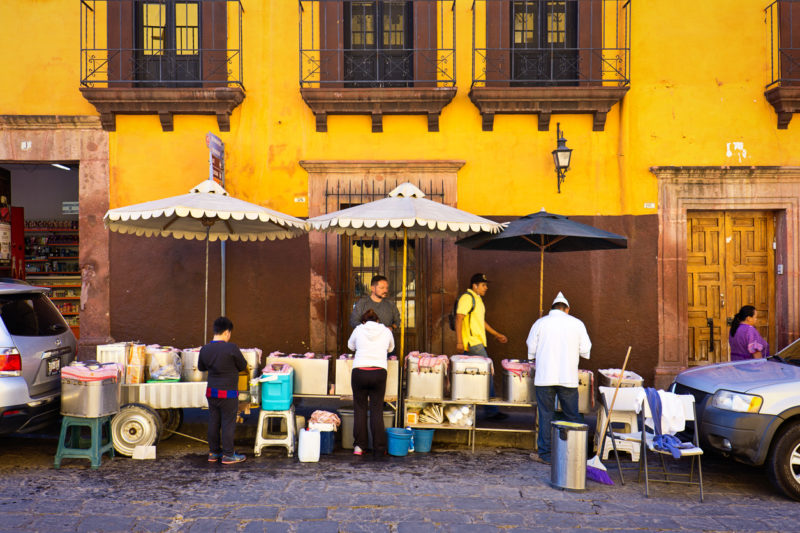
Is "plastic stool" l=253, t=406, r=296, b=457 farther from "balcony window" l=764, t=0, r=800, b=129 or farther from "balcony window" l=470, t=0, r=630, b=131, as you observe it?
"balcony window" l=764, t=0, r=800, b=129

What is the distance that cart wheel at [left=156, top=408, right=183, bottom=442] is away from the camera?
773cm

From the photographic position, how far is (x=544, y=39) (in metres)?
10.4

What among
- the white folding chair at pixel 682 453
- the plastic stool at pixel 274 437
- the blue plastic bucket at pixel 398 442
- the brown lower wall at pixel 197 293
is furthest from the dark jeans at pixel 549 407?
the brown lower wall at pixel 197 293

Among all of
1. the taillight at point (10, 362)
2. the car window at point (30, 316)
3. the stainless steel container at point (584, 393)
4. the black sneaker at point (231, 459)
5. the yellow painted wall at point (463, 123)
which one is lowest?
the black sneaker at point (231, 459)

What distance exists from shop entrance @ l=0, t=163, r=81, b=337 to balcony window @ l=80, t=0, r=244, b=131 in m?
3.06

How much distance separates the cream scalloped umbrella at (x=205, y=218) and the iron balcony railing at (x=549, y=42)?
3856 millimetres

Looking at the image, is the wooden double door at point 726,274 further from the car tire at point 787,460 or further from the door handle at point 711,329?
the car tire at point 787,460

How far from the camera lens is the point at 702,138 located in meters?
10.0

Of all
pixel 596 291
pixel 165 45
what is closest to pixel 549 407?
pixel 596 291

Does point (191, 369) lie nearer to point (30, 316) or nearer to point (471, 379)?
point (30, 316)

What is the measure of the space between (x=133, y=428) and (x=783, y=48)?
10.3 metres

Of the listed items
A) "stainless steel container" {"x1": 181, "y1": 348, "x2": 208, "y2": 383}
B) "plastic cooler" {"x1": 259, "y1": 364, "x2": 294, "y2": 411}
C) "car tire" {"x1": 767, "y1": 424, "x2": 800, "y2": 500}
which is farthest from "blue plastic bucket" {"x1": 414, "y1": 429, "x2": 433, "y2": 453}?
"car tire" {"x1": 767, "y1": 424, "x2": 800, "y2": 500}

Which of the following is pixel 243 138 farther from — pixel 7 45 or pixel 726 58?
pixel 726 58

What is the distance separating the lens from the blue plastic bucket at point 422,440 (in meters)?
7.39
